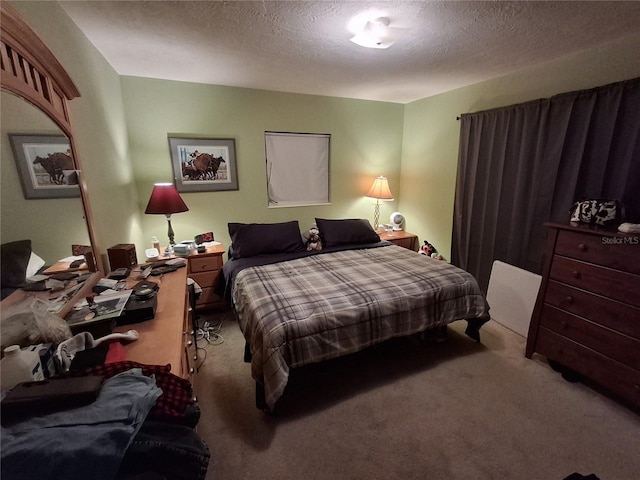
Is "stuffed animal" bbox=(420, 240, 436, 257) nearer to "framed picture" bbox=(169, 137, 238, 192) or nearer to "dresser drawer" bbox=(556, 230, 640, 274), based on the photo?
"dresser drawer" bbox=(556, 230, 640, 274)

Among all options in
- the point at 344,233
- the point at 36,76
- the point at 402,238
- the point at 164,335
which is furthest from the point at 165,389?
the point at 402,238

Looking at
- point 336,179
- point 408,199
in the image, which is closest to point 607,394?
point 408,199

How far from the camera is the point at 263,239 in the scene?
Result: 9.32 feet

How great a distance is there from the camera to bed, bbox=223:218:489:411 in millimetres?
1617

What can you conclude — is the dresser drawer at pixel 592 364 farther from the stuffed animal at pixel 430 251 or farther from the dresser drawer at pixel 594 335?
the stuffed animal at pixel 430 251

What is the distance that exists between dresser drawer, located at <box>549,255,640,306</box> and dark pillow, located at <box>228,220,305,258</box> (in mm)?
2140

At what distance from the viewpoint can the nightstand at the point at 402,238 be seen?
357cm

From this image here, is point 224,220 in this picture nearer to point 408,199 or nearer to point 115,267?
point 115,267

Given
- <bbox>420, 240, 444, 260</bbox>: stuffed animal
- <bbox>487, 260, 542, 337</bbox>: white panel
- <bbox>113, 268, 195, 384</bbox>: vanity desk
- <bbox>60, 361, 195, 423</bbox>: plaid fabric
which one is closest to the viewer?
<bbox>60, 361, 195, 423</bbox>: plaid fabric

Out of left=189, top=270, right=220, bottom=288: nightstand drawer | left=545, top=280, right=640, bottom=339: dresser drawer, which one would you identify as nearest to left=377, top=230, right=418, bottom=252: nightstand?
left=545, top=280, right=640, bottom=339: dresser drawer

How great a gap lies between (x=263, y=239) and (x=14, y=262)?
1978 millimetres

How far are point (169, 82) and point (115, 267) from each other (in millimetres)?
1930

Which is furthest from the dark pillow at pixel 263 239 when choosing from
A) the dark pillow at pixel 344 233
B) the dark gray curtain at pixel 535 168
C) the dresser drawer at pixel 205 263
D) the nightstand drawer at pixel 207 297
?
the dark gray curtain at pixel 535 168

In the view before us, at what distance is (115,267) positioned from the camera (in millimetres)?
1899
